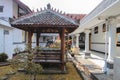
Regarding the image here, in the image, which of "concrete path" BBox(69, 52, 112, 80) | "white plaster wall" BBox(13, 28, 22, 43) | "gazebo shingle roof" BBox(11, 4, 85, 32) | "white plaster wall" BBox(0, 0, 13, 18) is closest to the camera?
"concrete path" BBox(69, 52, 112, 80)

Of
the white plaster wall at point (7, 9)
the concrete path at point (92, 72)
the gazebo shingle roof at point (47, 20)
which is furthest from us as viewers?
the white plaster wall at point (7, 9)

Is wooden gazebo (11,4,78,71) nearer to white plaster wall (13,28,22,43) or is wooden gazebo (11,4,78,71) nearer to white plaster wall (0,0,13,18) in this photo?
white plaster wall (0,0,13,18)

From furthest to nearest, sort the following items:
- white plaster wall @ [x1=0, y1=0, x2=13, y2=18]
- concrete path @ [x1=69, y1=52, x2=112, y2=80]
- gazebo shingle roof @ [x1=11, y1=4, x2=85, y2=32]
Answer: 1. white plaster wall @ [x1=0, y1=0, x2=13, y2=18]
2. gazebo shingle roof @ [x1=11, y1=4, x2=85, y2=32]
3. concrete path @ [x1=69, y1=52, x2=112, y2=80]

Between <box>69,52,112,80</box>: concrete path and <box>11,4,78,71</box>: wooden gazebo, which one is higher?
<box>11,4,78,71</box>: wooden gazebo

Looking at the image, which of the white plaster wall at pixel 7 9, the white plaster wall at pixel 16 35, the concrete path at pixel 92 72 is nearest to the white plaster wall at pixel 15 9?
the white plaster wall at pixel 7 9

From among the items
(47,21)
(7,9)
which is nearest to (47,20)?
(47,21)

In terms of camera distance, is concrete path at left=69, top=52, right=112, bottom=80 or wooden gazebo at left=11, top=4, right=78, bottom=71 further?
wooden gazebo at left=11, top=4, right=78, bottom=71

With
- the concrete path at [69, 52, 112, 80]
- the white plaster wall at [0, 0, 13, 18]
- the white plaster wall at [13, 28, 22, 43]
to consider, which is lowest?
the concrete path at [69, 52, 112, 80]

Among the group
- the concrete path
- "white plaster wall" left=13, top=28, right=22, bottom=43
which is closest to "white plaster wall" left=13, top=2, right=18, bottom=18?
"white plaster wall" left=13, top=28, right=22, bottom=43

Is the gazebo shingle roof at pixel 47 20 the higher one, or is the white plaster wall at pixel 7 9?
the white plaster wall at pixel 7 9

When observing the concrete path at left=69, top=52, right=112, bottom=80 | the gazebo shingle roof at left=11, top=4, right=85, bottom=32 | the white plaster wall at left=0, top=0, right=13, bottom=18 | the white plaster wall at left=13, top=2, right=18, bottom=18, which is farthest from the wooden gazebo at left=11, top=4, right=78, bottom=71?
the white plaster wall at left=13, top=2, right=18, bottom=18

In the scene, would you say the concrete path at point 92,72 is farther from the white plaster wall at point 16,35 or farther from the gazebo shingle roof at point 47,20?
the white plaster wall at point 16,35

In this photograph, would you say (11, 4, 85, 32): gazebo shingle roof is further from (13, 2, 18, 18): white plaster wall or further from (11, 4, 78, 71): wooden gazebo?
(13, 2, 18, 18): white plaster wall

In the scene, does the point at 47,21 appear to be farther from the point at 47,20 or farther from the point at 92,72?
the point at 92,72
